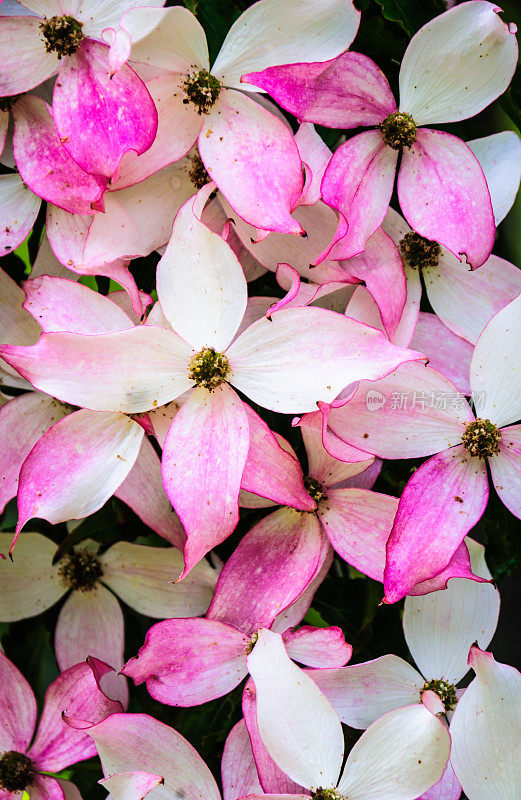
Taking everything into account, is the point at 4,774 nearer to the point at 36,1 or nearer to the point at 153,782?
the point at 153,782

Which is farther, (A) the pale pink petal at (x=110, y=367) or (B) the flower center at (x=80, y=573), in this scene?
(B) the flower center at (x=80, y=573)

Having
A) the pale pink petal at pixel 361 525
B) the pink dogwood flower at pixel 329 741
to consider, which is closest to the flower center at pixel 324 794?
the pink dogwood flower at pixel 329 741

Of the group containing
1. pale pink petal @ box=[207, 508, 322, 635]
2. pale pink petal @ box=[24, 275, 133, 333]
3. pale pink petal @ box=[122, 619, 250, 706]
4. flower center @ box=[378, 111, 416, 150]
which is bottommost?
pale pink petal @ box=[122, 619, 250, 706]

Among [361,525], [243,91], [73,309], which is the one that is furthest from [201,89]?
[361,525]

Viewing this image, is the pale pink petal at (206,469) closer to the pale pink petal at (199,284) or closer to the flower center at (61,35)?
the pale pink petal at (199,284)

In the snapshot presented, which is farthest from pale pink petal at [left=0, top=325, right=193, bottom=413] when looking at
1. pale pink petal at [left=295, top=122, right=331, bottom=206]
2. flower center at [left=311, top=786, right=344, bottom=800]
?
flower center at [left=311, top=786, right=344, bottom=800]

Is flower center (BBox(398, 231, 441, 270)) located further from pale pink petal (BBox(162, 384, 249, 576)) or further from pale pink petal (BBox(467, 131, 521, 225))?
pale pink petal (BBox(162, 384, 249, 576))
